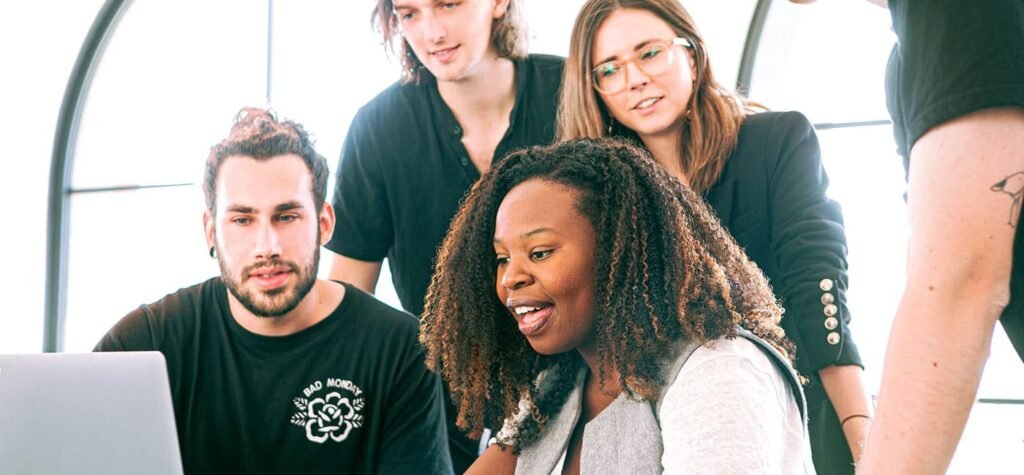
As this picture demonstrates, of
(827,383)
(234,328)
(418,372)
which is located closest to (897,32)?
→ (827,383)

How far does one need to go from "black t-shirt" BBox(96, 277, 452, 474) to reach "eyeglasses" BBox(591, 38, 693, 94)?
0.56m

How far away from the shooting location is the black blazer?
193cm

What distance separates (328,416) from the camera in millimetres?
2105

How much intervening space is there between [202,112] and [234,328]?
556 centimetres

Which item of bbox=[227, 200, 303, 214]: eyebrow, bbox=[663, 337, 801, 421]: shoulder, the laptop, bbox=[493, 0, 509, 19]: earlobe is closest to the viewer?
bbox=[663, 337, 801, 421]: shoulder

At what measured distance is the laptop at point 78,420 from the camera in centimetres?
147

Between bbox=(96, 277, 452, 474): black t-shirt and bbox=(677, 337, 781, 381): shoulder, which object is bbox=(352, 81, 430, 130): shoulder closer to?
bbox=(96, 277, 452, 474): black t-shirt

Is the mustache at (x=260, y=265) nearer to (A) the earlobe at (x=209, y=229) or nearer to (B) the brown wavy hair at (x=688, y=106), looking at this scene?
(A) the earlobe at (x=209, y=229)

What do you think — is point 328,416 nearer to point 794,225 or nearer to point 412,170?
point 412,170

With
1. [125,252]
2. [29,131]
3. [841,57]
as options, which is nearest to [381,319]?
[29,131]

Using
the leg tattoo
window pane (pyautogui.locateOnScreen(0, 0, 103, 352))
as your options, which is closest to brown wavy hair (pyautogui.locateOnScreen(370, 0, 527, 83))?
the leg tattoo

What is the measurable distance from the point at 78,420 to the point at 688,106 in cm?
119

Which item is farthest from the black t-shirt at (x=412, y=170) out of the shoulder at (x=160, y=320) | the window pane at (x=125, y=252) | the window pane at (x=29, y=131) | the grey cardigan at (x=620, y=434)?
the window pane at (x=29, y=131)

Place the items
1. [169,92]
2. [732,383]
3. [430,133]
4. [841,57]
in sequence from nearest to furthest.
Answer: [732,383] → [430,133] → [841,57] → [169,92]
